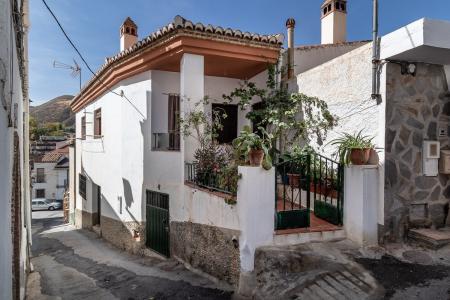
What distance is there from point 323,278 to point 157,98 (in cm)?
636

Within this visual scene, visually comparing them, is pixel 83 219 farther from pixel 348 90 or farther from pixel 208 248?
pixel 348 90

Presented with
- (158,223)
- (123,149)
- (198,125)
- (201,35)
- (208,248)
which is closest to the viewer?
(208,248)

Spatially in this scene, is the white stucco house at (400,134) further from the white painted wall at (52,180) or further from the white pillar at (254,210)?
the white painted wall at (52,180)

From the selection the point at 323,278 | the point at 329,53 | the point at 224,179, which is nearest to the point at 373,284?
the point at 323,278

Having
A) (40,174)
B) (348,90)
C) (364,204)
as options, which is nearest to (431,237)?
(364,204)

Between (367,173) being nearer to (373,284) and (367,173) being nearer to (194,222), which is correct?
(373,284)

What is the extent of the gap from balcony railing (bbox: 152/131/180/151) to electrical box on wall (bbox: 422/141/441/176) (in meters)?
5.77

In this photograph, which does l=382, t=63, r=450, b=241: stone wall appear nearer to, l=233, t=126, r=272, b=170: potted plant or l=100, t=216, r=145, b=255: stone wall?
l=233, t=126, r=272, b=170: potted plant

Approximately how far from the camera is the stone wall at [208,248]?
548cm

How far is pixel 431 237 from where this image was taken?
5.21 metres

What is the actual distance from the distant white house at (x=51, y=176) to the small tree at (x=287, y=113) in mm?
36328

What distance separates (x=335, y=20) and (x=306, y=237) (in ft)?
30.6

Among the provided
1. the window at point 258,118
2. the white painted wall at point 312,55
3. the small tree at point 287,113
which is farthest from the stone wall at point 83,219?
the white painted wall at point 312,55

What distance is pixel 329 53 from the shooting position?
10.1m
